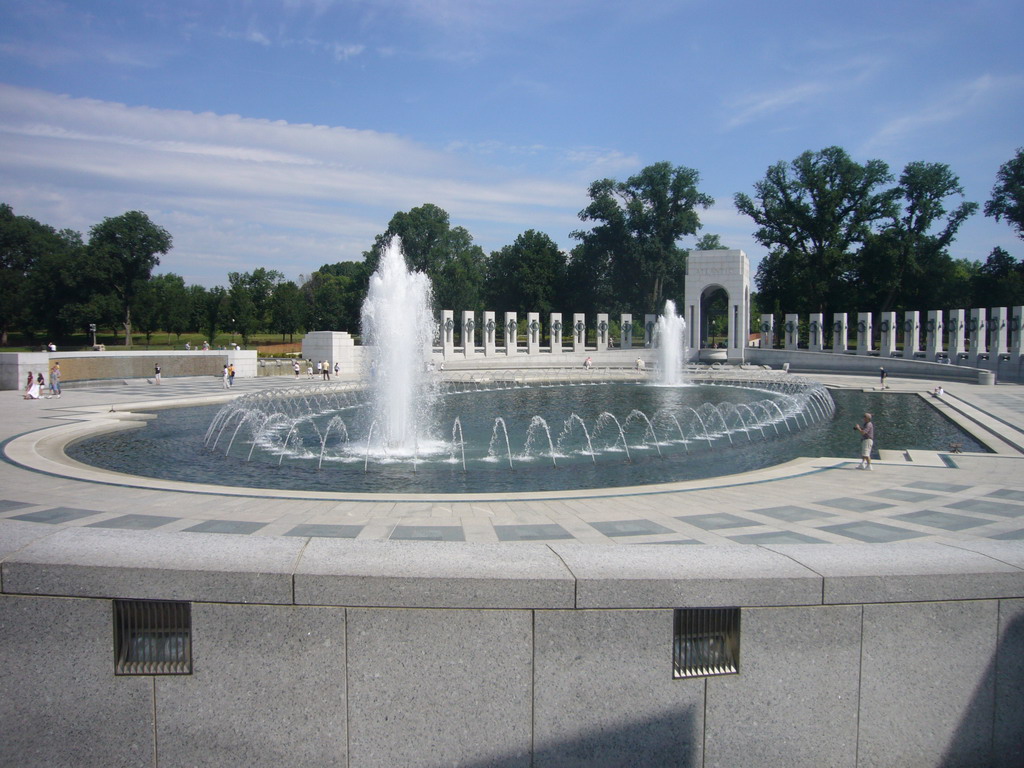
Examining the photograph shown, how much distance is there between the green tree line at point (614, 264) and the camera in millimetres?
54562

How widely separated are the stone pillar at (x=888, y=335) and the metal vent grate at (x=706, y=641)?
4648 centimetres

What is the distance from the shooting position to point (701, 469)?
1352 cm

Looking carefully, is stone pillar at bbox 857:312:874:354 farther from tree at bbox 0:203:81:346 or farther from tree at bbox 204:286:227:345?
tree at bbox 0:203:81:346

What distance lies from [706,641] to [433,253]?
200 ft

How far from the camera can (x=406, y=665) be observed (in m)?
3.22

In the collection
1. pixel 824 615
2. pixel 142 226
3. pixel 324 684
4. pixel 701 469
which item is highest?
pixel 142 226

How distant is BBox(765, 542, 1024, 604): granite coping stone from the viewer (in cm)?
332

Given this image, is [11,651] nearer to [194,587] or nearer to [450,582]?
[194,587]

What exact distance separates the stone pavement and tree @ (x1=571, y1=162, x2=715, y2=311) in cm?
4984

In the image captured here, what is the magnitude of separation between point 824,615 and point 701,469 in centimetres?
1044

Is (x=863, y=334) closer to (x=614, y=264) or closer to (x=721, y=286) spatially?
(x=721, y=286)

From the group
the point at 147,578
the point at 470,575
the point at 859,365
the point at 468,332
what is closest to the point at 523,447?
the point at 470,575

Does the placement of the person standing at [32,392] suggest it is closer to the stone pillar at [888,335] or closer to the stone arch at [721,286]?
the stone arch at [721,286]

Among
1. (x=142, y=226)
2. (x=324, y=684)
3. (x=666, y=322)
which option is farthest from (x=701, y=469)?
(x=142, y=226)
